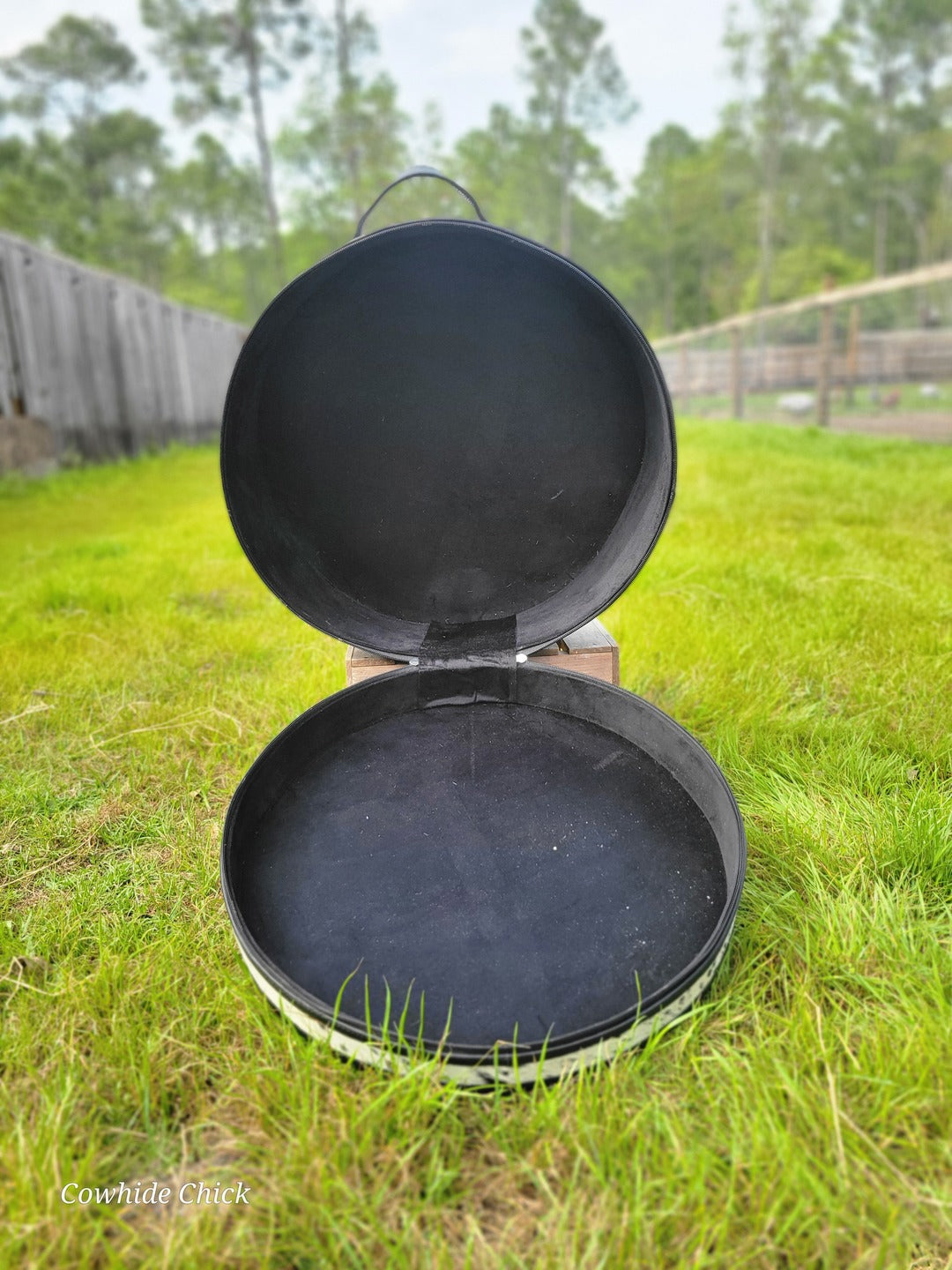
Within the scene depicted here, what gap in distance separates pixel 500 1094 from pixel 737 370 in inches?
528

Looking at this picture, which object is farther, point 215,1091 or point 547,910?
point 547,910

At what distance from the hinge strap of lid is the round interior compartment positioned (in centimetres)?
3

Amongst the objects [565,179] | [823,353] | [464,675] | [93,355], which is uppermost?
[565,179]

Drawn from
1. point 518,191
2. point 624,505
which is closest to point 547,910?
point 624,505

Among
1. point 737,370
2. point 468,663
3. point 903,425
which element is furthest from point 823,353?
point 468,663

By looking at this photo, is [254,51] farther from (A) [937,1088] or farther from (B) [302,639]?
(A) [937,1088]

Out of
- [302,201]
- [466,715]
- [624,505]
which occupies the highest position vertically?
[302,201]

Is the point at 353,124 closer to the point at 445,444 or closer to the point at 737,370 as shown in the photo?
the point at 737,370

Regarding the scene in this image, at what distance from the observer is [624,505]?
1639 mm

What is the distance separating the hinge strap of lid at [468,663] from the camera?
166 centimetres

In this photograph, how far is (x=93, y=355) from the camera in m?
7.70

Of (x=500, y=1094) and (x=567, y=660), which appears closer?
(x=500, y=1094)

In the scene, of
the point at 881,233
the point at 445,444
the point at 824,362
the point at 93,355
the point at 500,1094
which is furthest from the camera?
A: the point at 881,233

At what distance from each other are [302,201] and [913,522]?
26.2m
